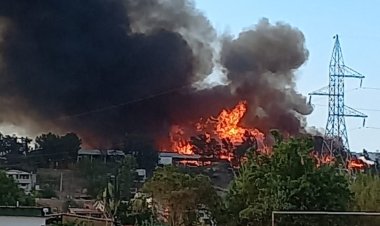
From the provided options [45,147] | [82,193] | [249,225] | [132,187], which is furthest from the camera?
[45,147]

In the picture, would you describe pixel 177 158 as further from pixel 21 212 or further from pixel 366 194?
pixel 21 212

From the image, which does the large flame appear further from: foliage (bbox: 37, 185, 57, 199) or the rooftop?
the rooftop

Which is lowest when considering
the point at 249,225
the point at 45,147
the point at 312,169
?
the point at 249,225

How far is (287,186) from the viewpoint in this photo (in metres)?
23.2

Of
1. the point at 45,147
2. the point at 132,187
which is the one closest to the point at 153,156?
the point at 45,147

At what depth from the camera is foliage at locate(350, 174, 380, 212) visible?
25.8 m

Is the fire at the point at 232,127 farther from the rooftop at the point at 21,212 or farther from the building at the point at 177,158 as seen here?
the rooftop at the point at 21,212

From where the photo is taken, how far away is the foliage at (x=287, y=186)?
23131mm

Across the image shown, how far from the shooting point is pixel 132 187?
173ft

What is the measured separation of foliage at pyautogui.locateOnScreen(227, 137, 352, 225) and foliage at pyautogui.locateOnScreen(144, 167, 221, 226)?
1.15 meters

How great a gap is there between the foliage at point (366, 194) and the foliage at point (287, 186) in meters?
2.08

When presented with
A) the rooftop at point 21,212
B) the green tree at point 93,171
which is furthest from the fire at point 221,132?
the rooftop at point 21,212

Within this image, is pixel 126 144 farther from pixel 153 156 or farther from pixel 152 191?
pixel 152 191

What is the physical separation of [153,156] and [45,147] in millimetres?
9791
